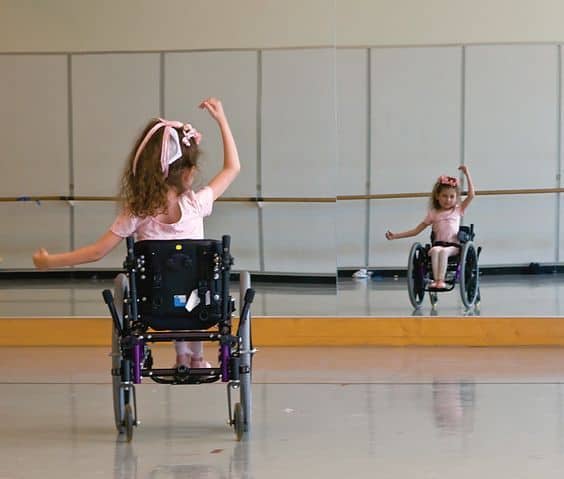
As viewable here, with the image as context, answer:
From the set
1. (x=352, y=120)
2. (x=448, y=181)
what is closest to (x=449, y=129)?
(x=448, y=181)

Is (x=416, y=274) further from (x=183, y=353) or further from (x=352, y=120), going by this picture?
(x=183, y=353)

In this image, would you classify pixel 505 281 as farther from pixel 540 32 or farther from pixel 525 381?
pixel 525 381

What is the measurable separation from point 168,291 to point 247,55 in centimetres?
305

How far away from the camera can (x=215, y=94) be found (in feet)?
22.0

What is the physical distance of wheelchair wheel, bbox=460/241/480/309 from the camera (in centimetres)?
682

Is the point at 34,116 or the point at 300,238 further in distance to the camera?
the point at 34,116

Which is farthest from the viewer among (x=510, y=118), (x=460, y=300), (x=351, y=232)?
(x=351, y=232)

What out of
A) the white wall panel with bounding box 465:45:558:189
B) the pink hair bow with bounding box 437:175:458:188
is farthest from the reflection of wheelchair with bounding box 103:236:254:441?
the white wall panel with bounding box 465:45:558:189

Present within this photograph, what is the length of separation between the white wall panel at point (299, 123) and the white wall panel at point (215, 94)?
0.07m

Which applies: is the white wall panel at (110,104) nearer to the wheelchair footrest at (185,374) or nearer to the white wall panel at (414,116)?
the white wall panel at (414,116)

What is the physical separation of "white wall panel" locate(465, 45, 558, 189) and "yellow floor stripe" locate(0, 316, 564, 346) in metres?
1.98

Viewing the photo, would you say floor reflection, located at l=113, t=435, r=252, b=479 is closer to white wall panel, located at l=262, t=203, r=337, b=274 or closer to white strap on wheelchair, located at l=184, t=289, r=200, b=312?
white strap on wheelchair, located at l=184, t=289, r=200, b=312

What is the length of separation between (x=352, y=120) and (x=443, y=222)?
0.98 meters

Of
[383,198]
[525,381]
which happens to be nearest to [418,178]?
[383,198]
